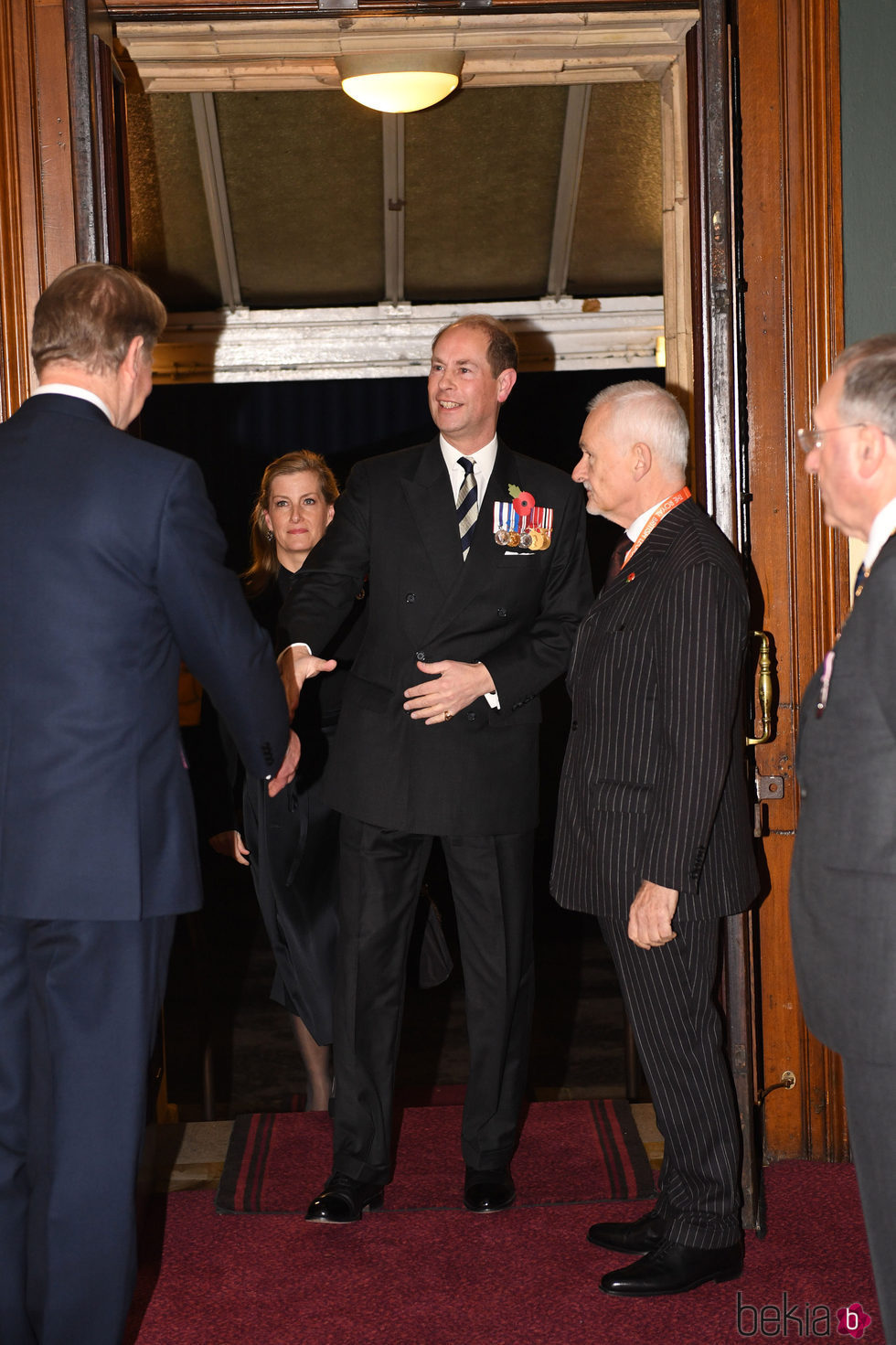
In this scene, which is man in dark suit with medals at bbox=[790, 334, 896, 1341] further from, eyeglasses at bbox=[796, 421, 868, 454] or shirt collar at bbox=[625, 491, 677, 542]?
shirt collar at bbox=[625, 491, 677, 542]

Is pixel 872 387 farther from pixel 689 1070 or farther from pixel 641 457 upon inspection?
pixel 689 1070

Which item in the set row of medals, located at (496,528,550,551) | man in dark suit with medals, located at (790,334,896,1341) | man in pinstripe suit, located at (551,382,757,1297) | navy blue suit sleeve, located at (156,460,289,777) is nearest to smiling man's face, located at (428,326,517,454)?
row of medals, located at (496,528,550,551)

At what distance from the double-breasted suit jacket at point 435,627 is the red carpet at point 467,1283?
2.77ft

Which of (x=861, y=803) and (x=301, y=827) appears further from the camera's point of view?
(x=301, y=827)

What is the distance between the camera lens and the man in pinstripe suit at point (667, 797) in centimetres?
240

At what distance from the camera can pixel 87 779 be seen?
79.9 inches

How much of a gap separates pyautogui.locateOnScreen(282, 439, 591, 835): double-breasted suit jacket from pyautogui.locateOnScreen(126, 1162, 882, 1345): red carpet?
2.77ft

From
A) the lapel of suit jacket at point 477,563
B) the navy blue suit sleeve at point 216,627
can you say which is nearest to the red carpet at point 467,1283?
the navy blue suit sleeve at point 216,627

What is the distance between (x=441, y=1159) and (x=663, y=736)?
51.7 inches

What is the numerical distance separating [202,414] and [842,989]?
5361 millimetres

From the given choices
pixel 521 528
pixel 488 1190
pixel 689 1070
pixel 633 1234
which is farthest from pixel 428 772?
pixel 633 1234

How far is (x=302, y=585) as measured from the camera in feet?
9.82

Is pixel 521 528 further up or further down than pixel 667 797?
further up

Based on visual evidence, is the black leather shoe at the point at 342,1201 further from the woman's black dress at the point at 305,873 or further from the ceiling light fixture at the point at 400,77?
the ceiling light fixture at the point at 400,77
